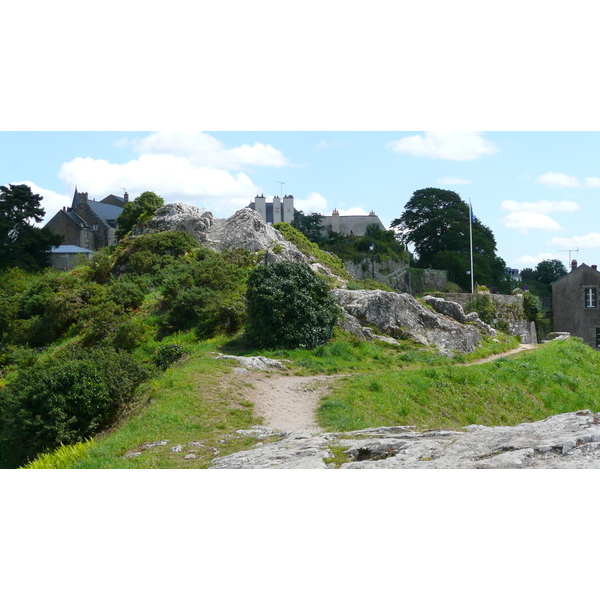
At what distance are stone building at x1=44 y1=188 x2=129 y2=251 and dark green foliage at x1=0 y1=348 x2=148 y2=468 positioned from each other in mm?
43271

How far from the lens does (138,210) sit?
3819cm

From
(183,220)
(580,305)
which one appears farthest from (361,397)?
(580,305)

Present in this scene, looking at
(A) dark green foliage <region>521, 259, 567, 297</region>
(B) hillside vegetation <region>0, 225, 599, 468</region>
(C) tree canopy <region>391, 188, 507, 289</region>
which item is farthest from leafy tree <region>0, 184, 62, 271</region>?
(A) dark green foliage <region>521, 259, 567, 297</region>

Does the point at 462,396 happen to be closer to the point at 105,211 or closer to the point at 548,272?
the point at 105,211

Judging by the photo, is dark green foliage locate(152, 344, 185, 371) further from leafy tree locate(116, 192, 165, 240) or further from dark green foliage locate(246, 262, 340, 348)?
leafy tree locate(116, 192, 165, 240)

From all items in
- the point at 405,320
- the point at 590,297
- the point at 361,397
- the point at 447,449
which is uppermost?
the point at 590,297

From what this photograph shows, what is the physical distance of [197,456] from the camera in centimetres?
988

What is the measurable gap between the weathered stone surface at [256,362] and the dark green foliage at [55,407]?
3.83 metres

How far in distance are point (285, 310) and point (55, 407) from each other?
323 inches

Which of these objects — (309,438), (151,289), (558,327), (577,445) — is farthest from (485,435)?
(558,327)

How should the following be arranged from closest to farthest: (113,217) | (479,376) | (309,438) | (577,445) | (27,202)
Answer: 1. (577,445)
2. (309,438)
3. (479,376)
4. (27,202)
5. (113,217)

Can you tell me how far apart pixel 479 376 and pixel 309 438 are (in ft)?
29.1

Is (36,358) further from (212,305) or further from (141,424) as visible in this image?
(141,424)

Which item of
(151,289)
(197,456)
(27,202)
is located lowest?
(197,456)
